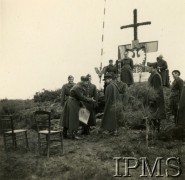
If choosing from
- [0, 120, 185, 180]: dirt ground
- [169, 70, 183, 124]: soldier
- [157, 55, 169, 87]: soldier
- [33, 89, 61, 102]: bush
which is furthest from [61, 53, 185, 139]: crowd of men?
[33, 89, 61, 102]: bush

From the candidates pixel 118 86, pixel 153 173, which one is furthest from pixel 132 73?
pixel 153 173

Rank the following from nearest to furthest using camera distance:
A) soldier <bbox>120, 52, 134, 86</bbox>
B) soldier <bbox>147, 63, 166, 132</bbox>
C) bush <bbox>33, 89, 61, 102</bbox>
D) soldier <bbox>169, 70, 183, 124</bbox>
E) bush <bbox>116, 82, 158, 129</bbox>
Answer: bush <bbox>116, 82, 158, 129</bbox>, soldier <bbox>147, 63, 166, 132</bbox>, soldier <bbox>169, 70, 183, 124</bbox>, soldier <bbox>120, 52, 134, 86</bbox>, bush <bbox>33, 89, 61, 102</bbox>

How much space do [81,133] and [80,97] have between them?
1419 millimetres

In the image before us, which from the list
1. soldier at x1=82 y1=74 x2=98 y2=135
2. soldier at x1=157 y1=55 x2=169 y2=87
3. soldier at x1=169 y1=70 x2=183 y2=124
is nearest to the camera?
soldier at x1=169 y1=70 x2=183 y2=124

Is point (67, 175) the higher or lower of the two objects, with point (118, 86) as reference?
lower

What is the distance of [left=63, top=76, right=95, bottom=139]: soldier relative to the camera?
10.5m

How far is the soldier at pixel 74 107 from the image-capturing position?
10.5m

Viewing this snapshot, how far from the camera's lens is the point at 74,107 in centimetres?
1059

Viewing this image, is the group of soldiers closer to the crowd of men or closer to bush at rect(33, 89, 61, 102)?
bush at rect(33, 89, 61, 102)

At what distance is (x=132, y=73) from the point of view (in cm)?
1619

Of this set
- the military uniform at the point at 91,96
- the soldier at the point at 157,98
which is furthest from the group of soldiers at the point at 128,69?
the soldier at the point at 157,98

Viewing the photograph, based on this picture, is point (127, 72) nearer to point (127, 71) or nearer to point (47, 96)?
point (127, 71)

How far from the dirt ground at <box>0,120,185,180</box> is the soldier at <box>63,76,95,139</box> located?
0.45 meters

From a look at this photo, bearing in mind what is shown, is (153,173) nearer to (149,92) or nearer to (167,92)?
(149,92)
